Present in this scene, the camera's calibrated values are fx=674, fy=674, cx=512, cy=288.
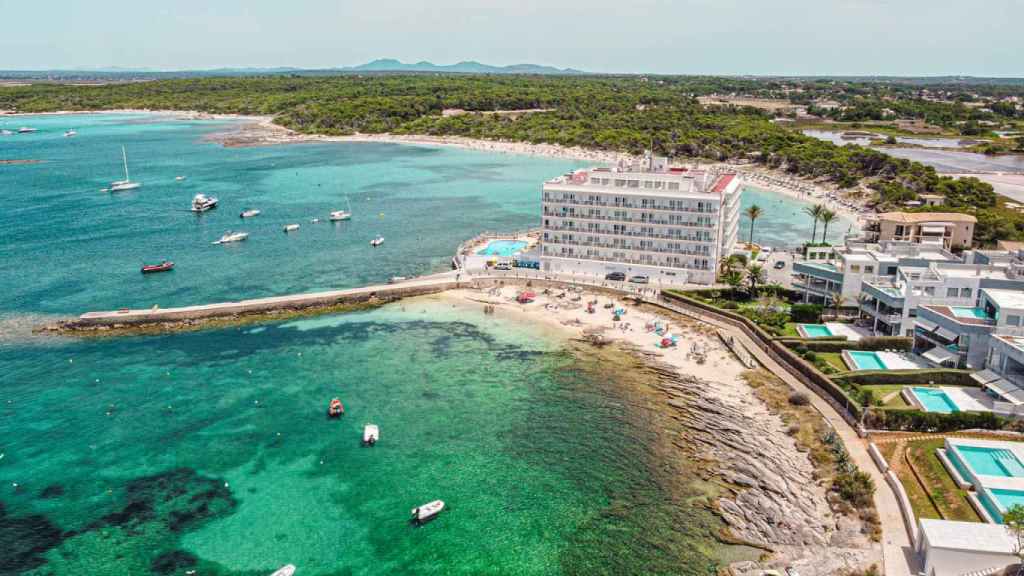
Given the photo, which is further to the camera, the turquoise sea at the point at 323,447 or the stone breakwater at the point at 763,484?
the turquoise sea at the point at 323,447

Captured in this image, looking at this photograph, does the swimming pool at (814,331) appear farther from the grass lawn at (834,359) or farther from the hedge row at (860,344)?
the grass lawn at (834,359)

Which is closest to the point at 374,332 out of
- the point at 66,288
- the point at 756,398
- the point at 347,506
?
the point at 347,506

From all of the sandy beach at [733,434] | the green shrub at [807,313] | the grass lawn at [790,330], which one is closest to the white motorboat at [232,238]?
the sandy beach at [733,434]

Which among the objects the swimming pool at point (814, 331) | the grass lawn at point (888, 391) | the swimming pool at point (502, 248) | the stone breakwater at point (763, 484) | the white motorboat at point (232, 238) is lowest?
the stone breakwater at point (763, 484)

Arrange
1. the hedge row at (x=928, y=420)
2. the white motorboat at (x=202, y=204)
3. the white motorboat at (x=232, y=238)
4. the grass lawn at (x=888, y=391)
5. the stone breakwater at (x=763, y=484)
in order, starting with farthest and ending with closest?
1. the white motorboat at (x=202, y=204)
2. the white motorboat at (x=232, y=238)
3. the grass lawn at (x=888, y=391)
4. the hedge row at (x=928, y=420)
5. the stone breakwater at (x=763, y=484)

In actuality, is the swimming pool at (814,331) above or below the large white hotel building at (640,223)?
below

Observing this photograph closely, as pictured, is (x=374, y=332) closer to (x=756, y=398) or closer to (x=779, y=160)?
(x=756, y=398)

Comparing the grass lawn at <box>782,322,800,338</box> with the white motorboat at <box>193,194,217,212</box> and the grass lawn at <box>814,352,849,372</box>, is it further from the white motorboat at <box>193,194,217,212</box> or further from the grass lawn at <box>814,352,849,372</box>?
the white motorboat at <box>193,194,217,212</box>
